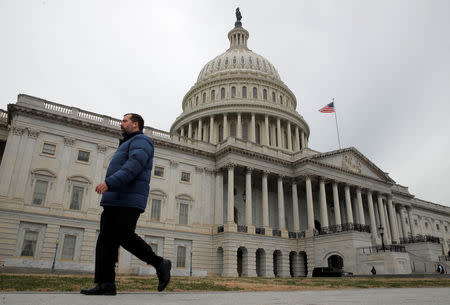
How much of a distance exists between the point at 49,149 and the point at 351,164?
37.5 m

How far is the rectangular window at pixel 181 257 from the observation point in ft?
116

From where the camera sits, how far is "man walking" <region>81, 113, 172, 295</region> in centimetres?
535

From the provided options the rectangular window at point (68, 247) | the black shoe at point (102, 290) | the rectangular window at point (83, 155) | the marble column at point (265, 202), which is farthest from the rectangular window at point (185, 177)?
the black shoe at point (102, 290)

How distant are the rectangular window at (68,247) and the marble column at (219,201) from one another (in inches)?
597

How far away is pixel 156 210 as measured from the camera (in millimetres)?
35812

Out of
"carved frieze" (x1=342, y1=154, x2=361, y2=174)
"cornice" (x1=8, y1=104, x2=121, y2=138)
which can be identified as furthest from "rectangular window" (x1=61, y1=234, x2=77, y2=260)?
"carved frieze" (x1=342, y1=154, x2=361, y2=174)

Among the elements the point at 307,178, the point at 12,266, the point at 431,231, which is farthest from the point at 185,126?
the point at 431,231

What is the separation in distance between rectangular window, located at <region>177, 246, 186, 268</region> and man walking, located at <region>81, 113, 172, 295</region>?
31505 millimetres

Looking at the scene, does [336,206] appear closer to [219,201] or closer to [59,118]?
[219,201]

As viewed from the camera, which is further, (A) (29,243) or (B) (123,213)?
(A) (29,243)

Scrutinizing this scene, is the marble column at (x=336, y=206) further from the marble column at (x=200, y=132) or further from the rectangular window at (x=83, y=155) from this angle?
the rectangular window at (x=83, y=155)

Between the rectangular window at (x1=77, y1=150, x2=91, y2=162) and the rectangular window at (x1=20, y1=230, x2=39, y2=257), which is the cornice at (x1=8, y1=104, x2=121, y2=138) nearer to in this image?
the rectangular window at (x1=77, y1=150, x2=91, y2=162)

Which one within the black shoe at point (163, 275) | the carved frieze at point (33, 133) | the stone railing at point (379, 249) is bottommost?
the black shoe at point (163, 275)

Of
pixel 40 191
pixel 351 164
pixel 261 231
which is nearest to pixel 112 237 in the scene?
pixel 40 191
